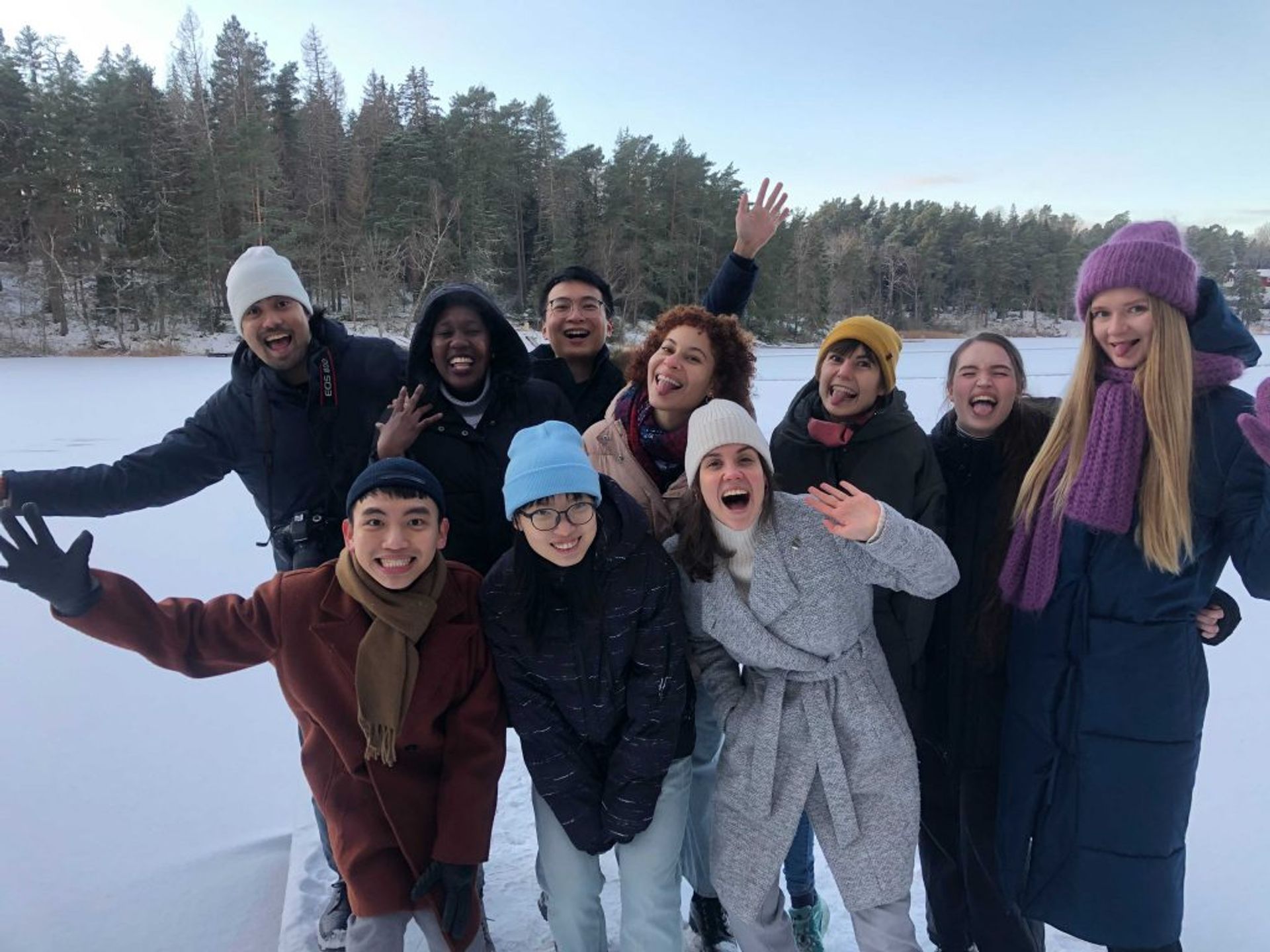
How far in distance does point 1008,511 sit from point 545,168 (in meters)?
34.0

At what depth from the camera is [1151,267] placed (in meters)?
1.50

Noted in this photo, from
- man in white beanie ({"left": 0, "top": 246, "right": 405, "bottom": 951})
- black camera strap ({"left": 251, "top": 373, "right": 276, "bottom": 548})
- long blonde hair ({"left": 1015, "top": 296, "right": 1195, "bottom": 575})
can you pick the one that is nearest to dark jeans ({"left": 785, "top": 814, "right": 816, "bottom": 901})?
long blonde hair ({"left": 1015, "top": 296, "right": 1195, "bottom": 575})

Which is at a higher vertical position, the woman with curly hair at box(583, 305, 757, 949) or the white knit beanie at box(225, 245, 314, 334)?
the white knit beanie at box(225, 245, 314, 334)

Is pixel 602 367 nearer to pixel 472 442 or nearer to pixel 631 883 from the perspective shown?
pixel 472 442

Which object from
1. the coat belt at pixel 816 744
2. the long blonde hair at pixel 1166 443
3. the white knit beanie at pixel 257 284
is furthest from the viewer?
the white knit beanie at pixel 257 284

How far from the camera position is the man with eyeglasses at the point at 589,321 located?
2.59 meters

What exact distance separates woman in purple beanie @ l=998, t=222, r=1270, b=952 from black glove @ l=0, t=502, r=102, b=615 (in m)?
2.09

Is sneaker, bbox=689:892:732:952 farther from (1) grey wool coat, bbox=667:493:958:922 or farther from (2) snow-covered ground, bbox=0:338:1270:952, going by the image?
(1) grey wool coat, bbox=667:493:958:922

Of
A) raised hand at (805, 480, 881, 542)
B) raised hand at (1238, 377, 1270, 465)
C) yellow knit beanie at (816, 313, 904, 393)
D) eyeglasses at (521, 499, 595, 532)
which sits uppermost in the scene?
yellow knit beanie at (816, 313, 904, 393)

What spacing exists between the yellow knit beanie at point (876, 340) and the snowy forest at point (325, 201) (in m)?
23.0

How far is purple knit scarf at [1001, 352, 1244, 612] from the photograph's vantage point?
1.52m

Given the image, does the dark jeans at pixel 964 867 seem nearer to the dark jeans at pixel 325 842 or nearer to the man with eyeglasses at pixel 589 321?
the man with eyeglasses at pixel 589 321

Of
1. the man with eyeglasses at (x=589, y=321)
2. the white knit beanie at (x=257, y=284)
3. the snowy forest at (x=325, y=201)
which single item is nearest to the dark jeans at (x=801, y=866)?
the man with eyeglasses at (x=589, y=321)

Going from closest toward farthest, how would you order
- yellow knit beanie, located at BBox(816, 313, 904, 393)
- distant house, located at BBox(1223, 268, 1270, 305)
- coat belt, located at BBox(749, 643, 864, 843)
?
coat belt, located at BBox(749, 643, 864, 843) → yellow knit beanie, located at BBox(816, 313, 904, 393) → distant house, located at BBox(1223, 268, 1270, 305)
